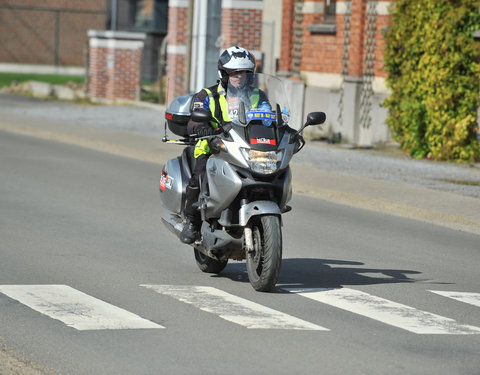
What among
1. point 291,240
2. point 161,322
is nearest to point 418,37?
point 291,240

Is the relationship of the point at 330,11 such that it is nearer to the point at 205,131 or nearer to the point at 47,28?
the point at 205,131

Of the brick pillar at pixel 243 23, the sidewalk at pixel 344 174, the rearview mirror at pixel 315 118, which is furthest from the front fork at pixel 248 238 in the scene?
the brick pillar at pixel 243 23

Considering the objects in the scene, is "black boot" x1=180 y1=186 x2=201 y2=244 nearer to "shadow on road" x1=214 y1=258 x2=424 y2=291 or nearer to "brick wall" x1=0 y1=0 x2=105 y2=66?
"shadow on road" x1=214 y1=258 x2=424 y2=291

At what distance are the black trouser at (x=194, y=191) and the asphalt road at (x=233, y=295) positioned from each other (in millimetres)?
525

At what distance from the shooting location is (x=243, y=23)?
27031 millimetres

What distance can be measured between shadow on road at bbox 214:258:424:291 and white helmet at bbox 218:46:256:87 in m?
1.69

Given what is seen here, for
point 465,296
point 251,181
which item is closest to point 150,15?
point 465,296

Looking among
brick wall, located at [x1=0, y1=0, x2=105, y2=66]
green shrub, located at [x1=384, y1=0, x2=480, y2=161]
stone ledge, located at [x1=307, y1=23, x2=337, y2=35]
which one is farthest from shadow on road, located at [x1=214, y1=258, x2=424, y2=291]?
brick wall, located at [x1=0, y1=0, x2=105, y2=66]

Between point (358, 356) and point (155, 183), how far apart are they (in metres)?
9.29

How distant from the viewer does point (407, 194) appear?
14.4 m

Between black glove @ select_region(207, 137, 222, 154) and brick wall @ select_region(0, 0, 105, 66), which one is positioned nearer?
black glove @ select_region(207, 137, 222, 154)

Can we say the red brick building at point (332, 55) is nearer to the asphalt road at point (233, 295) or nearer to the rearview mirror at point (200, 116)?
the asphalt road at point (233, 295)

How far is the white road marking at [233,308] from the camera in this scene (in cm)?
711

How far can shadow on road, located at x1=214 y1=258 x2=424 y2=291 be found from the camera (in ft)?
28.9
